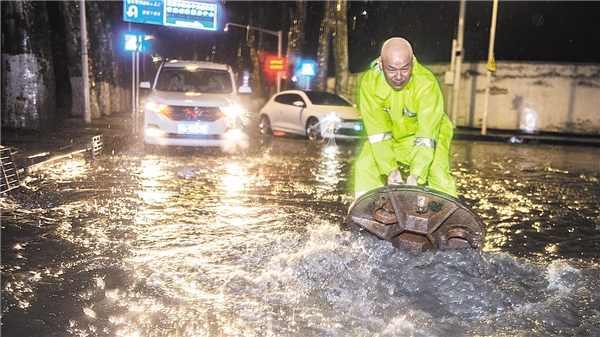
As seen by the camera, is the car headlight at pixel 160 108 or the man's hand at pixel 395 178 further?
the car headlight at pixel 160 108

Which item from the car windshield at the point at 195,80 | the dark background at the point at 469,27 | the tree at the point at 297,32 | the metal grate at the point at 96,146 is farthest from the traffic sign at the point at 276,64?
the metal grate at the point at 96,146

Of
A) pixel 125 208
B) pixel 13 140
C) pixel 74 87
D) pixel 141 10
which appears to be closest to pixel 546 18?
pixel 141 10

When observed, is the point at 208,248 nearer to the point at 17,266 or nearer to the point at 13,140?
the point at 17,266

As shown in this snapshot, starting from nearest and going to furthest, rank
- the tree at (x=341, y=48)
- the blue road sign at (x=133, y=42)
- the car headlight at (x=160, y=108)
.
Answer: the car headlight at (x=160, y=108)
the blue road sign at (x=133, y=42)
the tree at (x=341, y=48)

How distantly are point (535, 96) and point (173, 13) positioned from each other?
58.7ft

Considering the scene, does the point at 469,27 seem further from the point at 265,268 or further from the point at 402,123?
the point at 265,268

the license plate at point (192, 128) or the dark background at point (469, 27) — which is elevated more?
the dark background at point (469, 27)

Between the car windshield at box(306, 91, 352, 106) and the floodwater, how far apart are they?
32.8ft

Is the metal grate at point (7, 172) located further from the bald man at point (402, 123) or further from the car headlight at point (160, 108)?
the bald man at point (402, 123)

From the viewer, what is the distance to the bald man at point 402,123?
4.21m

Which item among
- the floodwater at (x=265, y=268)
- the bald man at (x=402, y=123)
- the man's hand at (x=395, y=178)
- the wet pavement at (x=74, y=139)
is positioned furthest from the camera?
the wet pavement at (x=74, y=139)

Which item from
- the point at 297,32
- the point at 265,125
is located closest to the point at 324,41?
the point at 297,32

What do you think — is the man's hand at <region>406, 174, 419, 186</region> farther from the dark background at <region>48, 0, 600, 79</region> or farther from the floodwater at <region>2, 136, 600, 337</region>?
the dark background at <region>48, 0, 600, 79</region>

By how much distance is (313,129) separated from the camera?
1745cm
